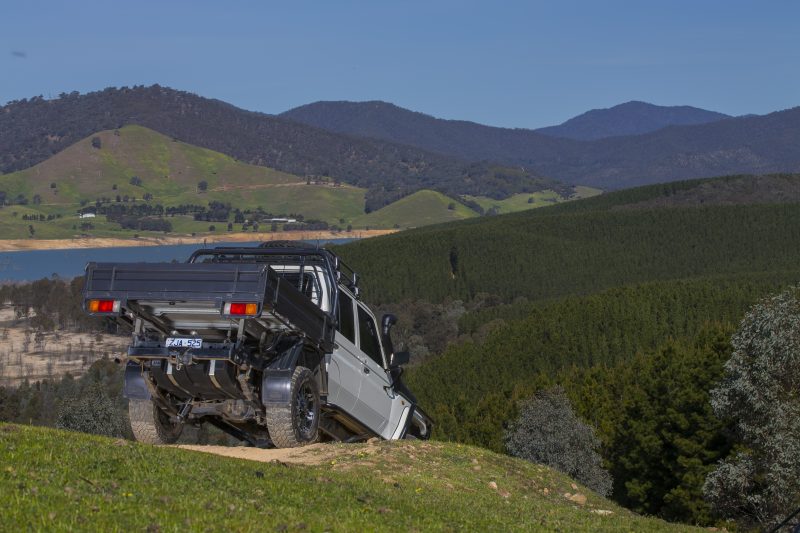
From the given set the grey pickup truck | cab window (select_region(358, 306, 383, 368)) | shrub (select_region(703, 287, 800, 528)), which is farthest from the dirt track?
shrub (select_region(703, 287, 800, 528))

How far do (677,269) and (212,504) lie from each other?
191 meters

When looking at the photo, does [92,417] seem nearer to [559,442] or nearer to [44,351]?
[559,442]

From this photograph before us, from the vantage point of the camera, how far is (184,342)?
15125 mm

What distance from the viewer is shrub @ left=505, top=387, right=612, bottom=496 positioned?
65875 mm

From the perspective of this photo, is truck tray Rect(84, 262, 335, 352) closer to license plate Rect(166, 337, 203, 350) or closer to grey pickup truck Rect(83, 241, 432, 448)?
grey pickup truck Rect(83, 241, 432, 448)

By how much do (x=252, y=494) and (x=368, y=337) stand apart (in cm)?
758

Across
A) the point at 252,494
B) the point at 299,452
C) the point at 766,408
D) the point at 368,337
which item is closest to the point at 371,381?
the point at 368,337

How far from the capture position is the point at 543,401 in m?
74.1

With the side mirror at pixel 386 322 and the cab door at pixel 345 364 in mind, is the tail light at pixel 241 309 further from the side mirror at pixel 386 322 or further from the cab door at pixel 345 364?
the side mirror at pixel 386 322

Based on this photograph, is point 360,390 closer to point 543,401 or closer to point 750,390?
point 750,390

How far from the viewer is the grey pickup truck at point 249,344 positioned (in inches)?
570

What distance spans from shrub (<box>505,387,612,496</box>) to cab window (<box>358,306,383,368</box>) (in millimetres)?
47304

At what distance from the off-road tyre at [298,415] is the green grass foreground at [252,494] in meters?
0.58

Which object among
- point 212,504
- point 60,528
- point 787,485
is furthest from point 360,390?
point 787,485
